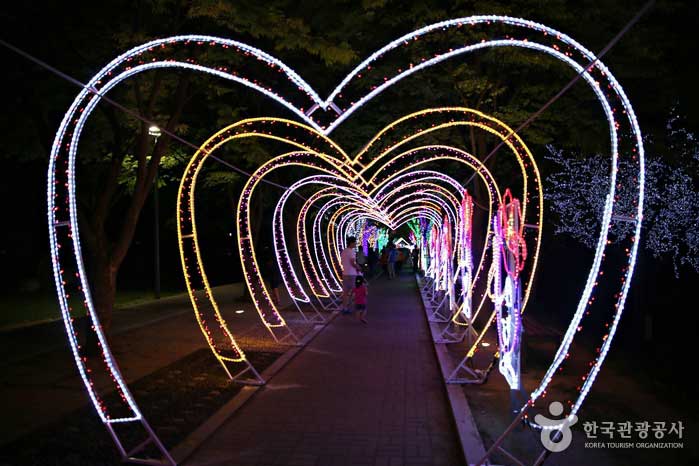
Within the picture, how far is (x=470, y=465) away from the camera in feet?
19.2

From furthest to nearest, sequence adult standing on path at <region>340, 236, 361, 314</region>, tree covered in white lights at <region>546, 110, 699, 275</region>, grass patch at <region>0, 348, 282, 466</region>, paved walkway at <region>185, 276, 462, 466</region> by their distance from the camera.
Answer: adult standing on path at <region>340, 236, 361, 314</region> < tree covered in white lights at <region>546, 110, 699, 275</region> < paved walkway at <region>185, 276, 462, 466</region> < grass patch at <region>0, 348, 282, 466</region>

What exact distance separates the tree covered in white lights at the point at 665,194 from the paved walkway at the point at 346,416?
20.9 ft

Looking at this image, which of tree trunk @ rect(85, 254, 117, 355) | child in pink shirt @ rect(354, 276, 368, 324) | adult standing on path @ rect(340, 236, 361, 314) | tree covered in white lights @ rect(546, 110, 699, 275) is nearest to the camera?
tree trunk @ rect(85, 254, 117, 355)

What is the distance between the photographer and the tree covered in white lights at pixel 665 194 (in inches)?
565

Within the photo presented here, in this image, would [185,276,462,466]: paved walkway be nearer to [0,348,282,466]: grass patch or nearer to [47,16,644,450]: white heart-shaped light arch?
[0,348,282,466]: grass patch

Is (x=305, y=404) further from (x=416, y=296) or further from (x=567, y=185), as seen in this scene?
(x=416, y=296)

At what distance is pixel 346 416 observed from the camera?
302 inches

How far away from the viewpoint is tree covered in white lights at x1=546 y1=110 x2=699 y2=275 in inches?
565

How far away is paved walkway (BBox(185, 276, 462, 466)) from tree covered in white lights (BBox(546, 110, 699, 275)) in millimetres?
6361

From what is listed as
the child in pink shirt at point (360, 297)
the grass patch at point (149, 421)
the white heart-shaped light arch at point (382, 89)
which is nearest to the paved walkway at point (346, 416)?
the grass patch at point (149, 421)

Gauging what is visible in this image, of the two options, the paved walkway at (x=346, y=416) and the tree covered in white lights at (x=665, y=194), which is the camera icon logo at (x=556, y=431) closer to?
the paved walkway at (x=346, y=416)

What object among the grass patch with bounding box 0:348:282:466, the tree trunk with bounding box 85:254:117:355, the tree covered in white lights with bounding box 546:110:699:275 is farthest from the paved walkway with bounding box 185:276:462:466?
the tree covered in white lights with bounding box 546:110:699:275

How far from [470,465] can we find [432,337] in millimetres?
8293

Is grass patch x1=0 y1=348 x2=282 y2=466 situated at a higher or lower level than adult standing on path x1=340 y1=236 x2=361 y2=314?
lower
